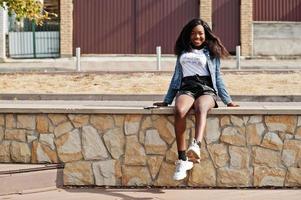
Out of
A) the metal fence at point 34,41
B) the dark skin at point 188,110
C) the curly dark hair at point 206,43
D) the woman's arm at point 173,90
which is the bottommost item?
the dark skin at point 188,110

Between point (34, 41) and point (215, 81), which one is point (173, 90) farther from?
point (34, 41)

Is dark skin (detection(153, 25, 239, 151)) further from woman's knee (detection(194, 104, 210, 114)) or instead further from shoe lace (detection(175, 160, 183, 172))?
shoe lace (detection(175, 160, 183, 172))

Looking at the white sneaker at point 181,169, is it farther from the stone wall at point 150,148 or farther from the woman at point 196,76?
the stone wall at point 150,148

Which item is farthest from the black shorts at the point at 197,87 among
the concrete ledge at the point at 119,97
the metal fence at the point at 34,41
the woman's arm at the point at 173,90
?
the metal fence at the point at 34,41

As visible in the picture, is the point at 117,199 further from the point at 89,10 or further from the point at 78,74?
the point at 89,10

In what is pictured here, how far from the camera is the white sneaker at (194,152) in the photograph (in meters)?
6.02

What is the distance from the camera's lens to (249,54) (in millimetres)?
28547

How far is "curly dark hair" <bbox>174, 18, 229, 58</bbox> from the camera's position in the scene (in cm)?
671

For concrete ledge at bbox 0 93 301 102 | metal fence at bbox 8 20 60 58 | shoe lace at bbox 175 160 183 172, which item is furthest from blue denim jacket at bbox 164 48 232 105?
metal fence at bbox 8 20 60 58

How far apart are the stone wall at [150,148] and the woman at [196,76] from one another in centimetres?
25

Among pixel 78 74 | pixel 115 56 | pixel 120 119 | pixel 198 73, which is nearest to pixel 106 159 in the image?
pixel 120 119

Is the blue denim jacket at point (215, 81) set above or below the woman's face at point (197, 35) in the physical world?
below

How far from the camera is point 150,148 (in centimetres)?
663

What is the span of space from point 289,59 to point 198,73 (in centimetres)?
2246
